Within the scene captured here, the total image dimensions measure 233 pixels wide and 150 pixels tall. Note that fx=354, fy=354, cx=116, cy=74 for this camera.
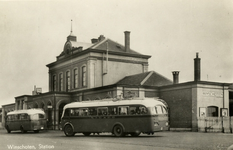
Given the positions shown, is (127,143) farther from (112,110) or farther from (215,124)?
(215,124)

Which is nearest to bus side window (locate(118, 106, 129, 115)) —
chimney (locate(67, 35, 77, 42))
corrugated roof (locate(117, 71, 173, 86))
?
corrugated roof (locate(117, 71, 173, 86))

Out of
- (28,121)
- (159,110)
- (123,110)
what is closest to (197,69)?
(159,110)

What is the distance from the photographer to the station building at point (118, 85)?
30.8m

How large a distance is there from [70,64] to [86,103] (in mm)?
22036

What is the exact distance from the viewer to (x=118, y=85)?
32.5 metres

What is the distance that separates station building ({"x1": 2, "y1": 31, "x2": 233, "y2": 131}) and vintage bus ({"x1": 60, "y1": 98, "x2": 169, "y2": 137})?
6.95 m

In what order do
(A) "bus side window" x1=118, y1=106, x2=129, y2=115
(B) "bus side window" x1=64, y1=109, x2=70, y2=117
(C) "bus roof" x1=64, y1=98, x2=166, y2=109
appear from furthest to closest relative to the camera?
(B) "bus side window" x1=64, y1=109, x2=70, y2=117 → (A) "bus side window" x1=118, y1=106, x2=129, y2=115 → (C) "bus roof" x1=64, y1=98, x2=166, y2=109

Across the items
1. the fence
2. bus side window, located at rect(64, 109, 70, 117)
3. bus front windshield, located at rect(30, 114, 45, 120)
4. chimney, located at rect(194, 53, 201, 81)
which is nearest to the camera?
bus side window, located at rect(64, 109, 70, 117)

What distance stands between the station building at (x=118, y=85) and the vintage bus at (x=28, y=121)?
582 cm

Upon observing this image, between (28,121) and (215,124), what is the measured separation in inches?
628

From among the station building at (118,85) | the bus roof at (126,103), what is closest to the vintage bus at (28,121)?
the station building at (118,85)

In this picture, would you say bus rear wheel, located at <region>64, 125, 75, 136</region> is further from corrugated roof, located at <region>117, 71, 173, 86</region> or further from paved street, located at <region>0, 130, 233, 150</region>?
corrugated roof, located at <region>117, 71, 173, 86</region>

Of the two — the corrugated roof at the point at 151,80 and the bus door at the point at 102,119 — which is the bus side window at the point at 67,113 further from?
the corrugated roof at the point at 151,80

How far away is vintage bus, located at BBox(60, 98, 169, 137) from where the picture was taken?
21375 millimetres
